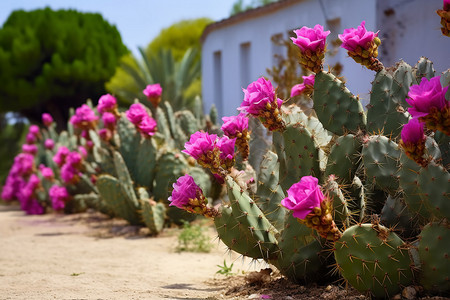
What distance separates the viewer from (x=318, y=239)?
3.11 m

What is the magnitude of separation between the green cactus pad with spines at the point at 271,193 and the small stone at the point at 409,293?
973mm

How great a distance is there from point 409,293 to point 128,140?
4.70 meters

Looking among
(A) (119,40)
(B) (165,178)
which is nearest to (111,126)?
(B) (165,178)

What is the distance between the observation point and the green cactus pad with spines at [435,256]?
2.61 metres

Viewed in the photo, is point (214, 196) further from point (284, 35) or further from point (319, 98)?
point (284, 35)

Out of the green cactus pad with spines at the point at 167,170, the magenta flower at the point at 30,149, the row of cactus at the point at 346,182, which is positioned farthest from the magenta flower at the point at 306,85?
the magenta flower at the point at 30,149

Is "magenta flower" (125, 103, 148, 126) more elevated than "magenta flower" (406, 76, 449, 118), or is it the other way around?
"magenta flower" (125, 103, 148, 126)

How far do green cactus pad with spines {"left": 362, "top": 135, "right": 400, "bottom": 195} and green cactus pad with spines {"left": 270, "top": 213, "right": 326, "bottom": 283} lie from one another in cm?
46

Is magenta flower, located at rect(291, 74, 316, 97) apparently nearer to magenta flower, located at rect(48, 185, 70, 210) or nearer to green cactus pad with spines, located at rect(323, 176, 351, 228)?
green cactus pad with spines, located at rect(323, 176, 351, 228)

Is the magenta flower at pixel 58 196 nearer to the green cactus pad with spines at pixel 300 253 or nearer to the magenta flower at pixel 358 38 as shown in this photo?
the green cactus pad with spines at pixel 300 253

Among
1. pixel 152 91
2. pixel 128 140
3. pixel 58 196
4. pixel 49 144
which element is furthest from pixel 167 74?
pixel 152 91

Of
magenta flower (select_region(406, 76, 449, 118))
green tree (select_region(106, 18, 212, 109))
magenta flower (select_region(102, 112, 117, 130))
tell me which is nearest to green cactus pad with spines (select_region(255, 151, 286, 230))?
magenta flower (select_region(406, 76, 449, 118))

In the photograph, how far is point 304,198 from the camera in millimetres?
2436

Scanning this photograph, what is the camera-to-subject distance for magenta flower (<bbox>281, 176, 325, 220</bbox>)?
244cm
